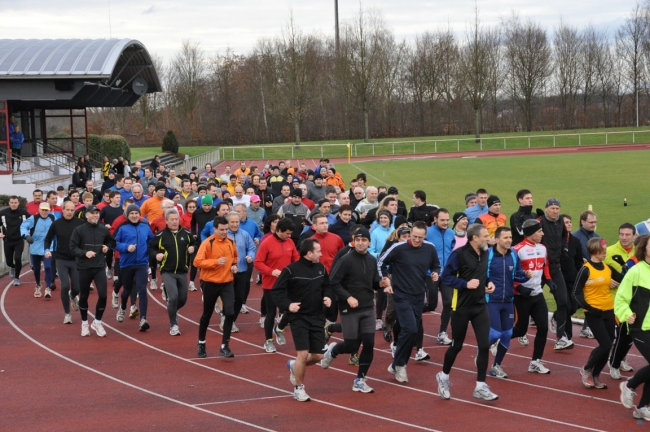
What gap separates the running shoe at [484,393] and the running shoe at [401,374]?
97 centimetres

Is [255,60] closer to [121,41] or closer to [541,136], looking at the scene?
[541,136]

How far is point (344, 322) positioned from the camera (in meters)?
8.74

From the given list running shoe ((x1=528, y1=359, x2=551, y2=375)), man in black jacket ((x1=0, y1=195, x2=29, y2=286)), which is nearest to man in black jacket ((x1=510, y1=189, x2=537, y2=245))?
running shoe ((x1=528, y1=359, x2=551, y2=375))

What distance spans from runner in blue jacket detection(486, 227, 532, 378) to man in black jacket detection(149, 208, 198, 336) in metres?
4.56

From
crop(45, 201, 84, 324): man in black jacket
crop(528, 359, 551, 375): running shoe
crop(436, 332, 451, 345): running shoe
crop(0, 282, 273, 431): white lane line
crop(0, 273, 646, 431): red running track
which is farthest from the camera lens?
crop(45, 201, 84, 324): man in black jacket

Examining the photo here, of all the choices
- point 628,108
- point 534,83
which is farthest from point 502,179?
point 628,108

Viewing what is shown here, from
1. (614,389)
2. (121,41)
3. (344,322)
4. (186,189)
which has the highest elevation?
(121,41)

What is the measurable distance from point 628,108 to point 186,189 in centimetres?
7574

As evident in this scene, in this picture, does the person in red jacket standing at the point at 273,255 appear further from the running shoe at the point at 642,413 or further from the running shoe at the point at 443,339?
the running shoe at the point at 642,413

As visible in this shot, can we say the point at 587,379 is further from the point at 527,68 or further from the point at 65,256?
the point at 527,68

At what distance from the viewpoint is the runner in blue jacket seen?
29.2 ft

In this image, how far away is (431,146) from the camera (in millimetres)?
65500

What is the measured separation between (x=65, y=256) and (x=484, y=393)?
7347mm

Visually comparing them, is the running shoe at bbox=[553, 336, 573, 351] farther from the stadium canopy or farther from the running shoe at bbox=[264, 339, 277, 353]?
the stadium canopy
